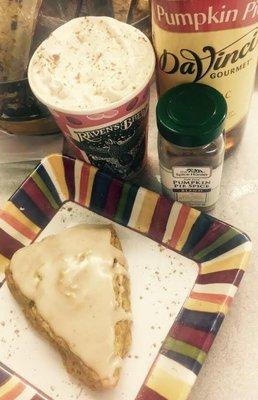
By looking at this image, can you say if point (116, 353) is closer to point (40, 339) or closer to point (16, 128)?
point (40, 339)

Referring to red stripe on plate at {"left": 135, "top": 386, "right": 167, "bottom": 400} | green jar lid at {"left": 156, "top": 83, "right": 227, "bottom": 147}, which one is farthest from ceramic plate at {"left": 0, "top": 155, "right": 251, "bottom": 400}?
green jar lid at {"left": 156, "top": 83, "right": 227, "bottom": 147}

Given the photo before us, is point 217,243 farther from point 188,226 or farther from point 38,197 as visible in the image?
point 38,197

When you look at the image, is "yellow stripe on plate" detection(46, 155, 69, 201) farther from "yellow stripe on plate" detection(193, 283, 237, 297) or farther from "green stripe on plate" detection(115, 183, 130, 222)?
"yellow stripe on plate" detection(193, 283, 237, 297)

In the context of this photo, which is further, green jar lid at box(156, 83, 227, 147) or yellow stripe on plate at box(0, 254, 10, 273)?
yellow stripe on plate at box(0, 254, 10, 273)

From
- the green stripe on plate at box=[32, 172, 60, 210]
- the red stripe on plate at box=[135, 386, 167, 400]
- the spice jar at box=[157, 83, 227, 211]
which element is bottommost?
the red stripe on plate at box=[135, 386, 167, 400]

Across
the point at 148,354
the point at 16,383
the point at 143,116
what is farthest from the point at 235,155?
the point at 16,383

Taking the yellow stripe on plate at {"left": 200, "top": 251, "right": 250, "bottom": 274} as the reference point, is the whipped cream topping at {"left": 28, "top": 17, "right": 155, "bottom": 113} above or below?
above
